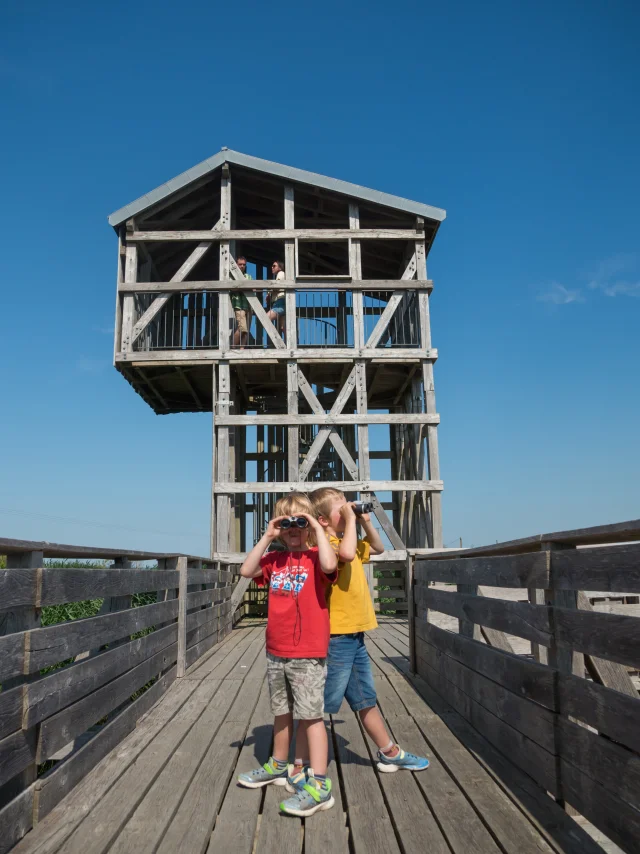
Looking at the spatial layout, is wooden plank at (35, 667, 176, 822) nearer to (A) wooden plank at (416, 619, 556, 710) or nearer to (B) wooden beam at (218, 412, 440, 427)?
(A) wooden plank at (416, 619, 556, 710)

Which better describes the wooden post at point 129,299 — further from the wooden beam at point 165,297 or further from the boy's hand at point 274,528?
the boy's hand at point 274,528

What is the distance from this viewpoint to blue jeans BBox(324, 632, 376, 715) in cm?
362

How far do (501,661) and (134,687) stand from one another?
2.49 meters

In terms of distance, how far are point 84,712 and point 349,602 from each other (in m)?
1.47

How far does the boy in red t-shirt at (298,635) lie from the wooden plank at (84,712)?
2.83 feet

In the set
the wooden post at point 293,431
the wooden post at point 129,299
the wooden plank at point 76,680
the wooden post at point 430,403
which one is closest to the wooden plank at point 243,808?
the wooden plank at point 76,680

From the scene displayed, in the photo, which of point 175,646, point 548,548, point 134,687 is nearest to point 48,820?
point 134,687

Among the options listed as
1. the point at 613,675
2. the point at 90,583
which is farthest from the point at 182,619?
the point at 613,675

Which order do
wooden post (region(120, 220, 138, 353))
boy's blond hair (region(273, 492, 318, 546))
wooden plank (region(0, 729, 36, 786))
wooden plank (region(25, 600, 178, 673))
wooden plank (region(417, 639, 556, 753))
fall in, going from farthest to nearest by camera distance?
wooden post (region(120, 220, 138, 353)), boy's blond hair (region(273, 492, 318, 546)), wooden plank (region(417, 639, 556, 753)), wooden plank (region(25, 600, 178, 673)), wooden plank (region(0, 729, 36, 786))

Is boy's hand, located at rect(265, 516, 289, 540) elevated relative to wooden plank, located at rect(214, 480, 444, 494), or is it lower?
lower

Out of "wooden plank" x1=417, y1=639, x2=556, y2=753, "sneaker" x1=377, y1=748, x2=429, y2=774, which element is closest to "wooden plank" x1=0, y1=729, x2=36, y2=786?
"sneaker" x1=377, y1=748, x2=429, y2=774

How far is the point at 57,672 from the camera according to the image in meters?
3.40

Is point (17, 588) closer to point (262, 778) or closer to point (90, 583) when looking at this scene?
point (90, 583)

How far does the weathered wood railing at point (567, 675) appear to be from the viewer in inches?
100
